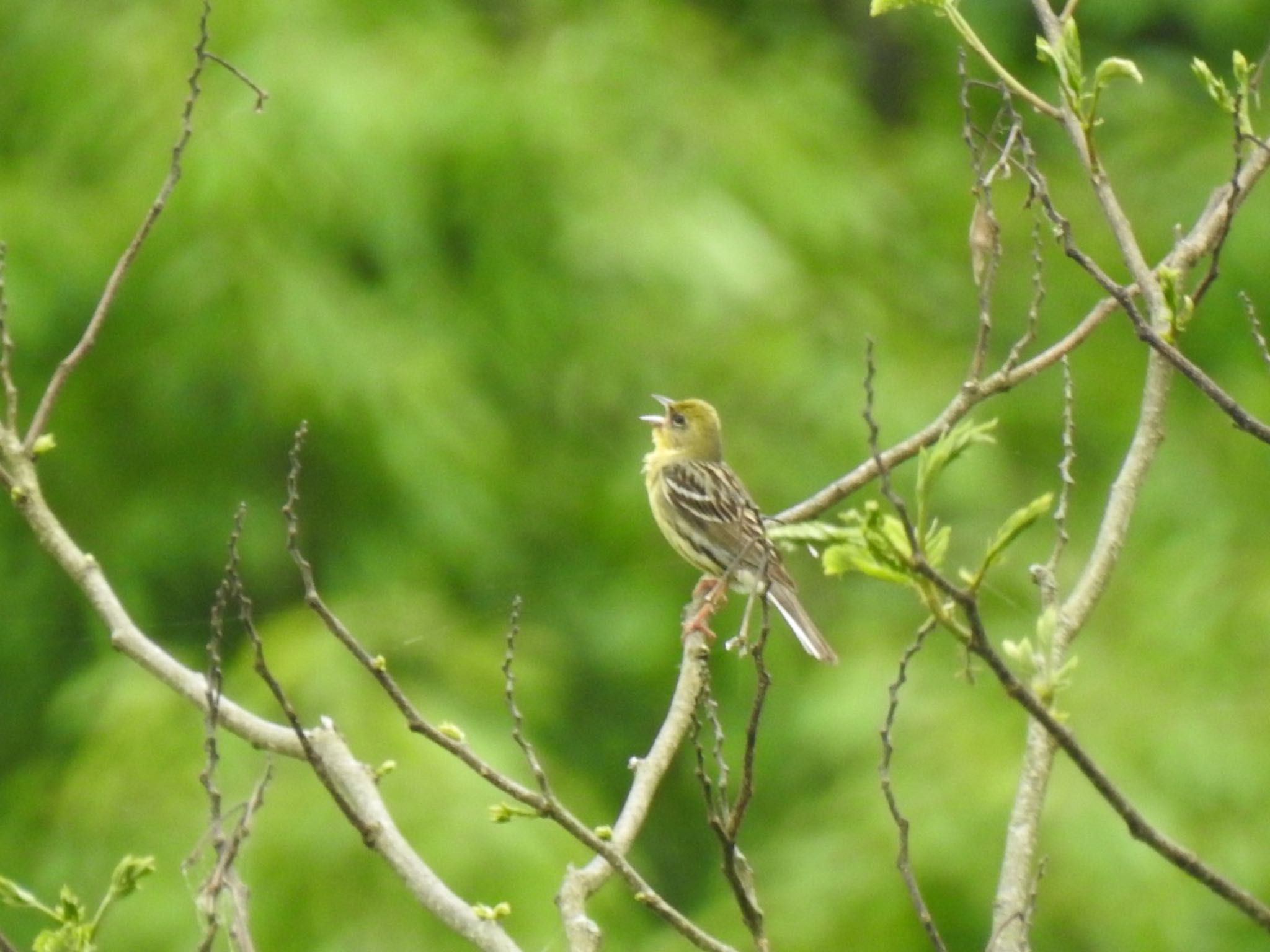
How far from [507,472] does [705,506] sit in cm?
160

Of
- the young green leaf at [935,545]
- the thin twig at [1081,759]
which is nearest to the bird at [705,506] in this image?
the young green leaf at [935,545]

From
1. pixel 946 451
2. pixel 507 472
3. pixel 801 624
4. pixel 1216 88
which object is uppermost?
pixel 507 472

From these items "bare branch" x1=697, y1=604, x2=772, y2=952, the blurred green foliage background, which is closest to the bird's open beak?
the blurred green foliage background

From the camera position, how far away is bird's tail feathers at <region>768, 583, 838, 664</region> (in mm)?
5520

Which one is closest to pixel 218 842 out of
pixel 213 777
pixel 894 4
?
pixel 213 777

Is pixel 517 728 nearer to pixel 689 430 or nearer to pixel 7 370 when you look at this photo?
pixel 7 370

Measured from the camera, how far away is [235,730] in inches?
136

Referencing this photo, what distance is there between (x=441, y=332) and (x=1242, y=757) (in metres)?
3.56

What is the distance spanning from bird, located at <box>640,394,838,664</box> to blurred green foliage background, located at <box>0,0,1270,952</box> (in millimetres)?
676

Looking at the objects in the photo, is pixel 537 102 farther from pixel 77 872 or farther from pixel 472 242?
pixel 77 872

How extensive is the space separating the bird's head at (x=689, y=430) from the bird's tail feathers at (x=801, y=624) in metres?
1.22

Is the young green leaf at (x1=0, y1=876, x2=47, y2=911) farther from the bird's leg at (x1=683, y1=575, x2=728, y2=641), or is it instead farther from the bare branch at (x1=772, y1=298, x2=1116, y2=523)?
the bird's leg at (x1=683, y1=575, x2=728, y2=641)

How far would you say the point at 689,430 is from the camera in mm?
7215

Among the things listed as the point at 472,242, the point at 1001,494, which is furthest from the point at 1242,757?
the point at 472,242
